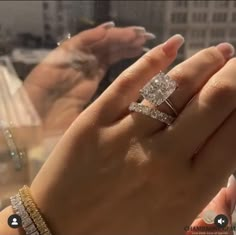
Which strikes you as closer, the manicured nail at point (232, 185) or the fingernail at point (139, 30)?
the manicured nail at point (232, 185)

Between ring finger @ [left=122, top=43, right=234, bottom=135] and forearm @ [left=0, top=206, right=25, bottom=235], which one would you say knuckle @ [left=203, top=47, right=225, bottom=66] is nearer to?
ring finger @ [left=122, top=43, right=234, bottom=135]

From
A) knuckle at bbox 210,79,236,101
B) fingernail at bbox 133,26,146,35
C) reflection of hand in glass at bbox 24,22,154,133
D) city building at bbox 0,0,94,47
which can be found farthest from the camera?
city building at bbox 0,0,94,47

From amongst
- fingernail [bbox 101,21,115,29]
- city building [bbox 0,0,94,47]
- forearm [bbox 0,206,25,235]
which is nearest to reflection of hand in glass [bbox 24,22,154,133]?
fingernail [bbox 101,21,115,29]

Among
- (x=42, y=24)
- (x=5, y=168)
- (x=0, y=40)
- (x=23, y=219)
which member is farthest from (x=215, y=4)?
(x=23, y=219)

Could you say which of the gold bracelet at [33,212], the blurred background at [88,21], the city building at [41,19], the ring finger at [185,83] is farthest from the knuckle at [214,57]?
the city building at [41,19]

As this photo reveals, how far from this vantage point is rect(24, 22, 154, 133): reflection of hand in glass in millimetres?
861

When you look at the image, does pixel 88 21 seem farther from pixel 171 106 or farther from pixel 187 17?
pixel 171 106

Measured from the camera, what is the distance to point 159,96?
421mm

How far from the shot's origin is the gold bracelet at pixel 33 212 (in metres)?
0.41

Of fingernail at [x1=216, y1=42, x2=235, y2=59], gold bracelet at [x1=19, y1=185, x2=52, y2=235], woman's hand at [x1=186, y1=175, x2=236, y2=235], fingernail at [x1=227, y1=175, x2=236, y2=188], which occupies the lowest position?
woman's hand at [x1=186, y1=175, x2=236, y2=235]

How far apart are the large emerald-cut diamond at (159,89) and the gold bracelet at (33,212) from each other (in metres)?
0.16

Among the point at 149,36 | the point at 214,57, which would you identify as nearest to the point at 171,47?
the point at 214,57

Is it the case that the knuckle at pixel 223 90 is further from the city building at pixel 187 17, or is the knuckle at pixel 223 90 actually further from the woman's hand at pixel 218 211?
the city building at pixel 187 17

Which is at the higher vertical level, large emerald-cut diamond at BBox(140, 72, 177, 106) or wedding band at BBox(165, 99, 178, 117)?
large emerald-cut diamond at BBox(140, 72, 177, 106)
